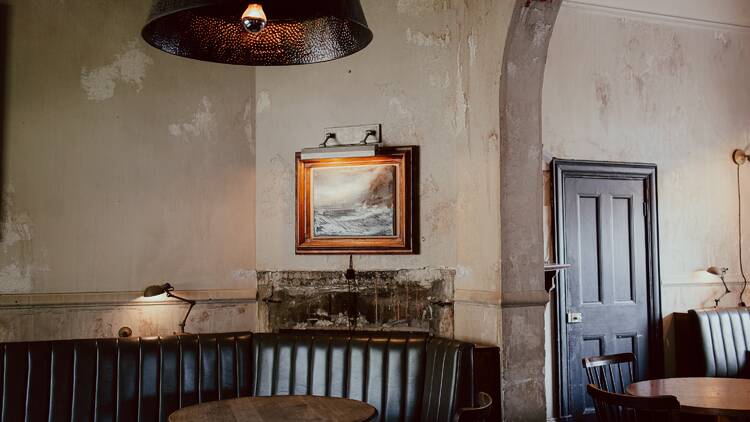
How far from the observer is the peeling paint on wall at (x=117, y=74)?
5160mm

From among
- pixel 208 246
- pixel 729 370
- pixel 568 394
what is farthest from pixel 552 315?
pixel 208 246

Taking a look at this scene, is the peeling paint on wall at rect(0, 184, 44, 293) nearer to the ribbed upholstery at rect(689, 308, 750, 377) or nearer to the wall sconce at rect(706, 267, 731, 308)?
the ribbed upholstery at rect(689, 308, 750, 377)

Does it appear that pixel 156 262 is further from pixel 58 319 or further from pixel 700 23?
pixel 700 23

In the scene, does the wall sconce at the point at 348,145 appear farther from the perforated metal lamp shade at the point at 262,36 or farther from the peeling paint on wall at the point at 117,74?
the perforated metal lamp shade at the point at 262,36

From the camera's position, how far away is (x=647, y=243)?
6.63 metres

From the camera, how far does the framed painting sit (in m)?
5.15

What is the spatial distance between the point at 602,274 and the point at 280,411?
3.82m

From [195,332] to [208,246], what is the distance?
64cm

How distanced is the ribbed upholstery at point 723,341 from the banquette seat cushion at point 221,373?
307cm

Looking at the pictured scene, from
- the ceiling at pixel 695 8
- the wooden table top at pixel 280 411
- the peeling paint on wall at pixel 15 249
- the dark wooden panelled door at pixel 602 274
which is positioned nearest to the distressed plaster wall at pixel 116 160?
the peeling paint on wall at pixel 15 249

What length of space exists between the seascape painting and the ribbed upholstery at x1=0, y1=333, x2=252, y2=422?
112cm

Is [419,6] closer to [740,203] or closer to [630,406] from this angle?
[630,406]

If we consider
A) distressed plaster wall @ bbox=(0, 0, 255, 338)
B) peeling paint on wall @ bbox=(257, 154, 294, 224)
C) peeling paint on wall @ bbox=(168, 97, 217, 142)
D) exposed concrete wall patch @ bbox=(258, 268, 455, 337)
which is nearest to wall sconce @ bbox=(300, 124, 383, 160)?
peeling paint on wall @ bbox=(257, 154, 294, 224)

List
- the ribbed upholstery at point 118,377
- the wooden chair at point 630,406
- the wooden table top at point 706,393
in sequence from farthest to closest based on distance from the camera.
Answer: the ribbed upholstery at point 118,377, the wooden table top at point 706,393, the wooden chair at point 630,406
